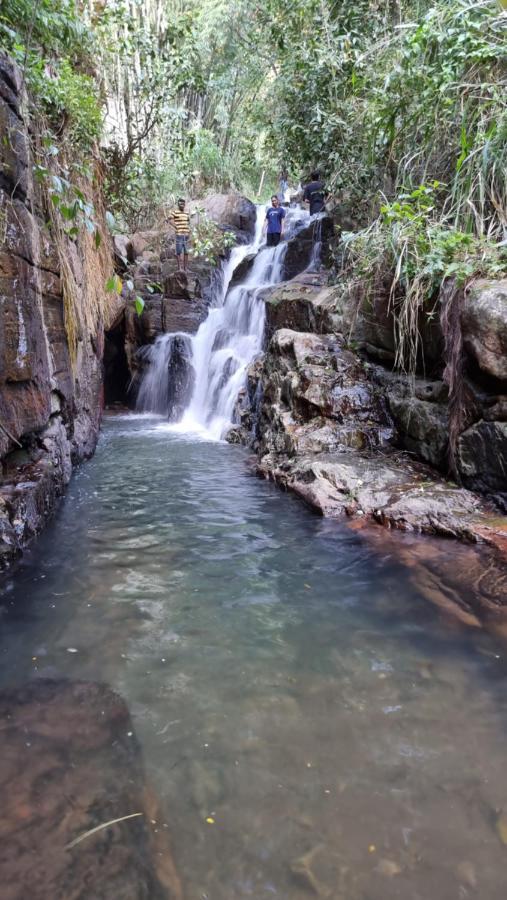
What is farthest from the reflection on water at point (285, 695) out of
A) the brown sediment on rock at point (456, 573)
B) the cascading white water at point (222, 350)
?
the cascading white water at point (222, 350)

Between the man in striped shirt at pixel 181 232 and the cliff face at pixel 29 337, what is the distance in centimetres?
630

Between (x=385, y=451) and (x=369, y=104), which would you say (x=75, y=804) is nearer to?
(x=385, y=451)

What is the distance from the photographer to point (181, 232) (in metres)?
12.5

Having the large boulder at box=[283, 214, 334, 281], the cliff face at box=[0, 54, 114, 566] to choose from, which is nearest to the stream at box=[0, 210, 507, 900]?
the cliff face at box=[0, 54, 114, 566]

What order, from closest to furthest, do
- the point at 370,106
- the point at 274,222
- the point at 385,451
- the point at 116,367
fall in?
1. the point at 385,451
2. the point at 370,106
3. the point at 274,222
4. the point at 116,367

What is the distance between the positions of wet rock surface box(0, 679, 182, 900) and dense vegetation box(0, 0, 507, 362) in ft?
7.98

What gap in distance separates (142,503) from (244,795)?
12.1ft

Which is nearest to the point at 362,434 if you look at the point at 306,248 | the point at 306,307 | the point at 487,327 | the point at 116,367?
the point at 487,327

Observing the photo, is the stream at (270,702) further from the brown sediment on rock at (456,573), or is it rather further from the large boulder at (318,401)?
the large boulder at (318,401)

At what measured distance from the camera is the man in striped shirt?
485 inches

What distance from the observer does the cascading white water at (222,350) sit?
10.6 meters

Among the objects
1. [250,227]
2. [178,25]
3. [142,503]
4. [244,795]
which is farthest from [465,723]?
[250,227]

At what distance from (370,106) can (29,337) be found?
5.66m

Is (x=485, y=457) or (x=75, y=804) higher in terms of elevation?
→ (x=485, y=457)
